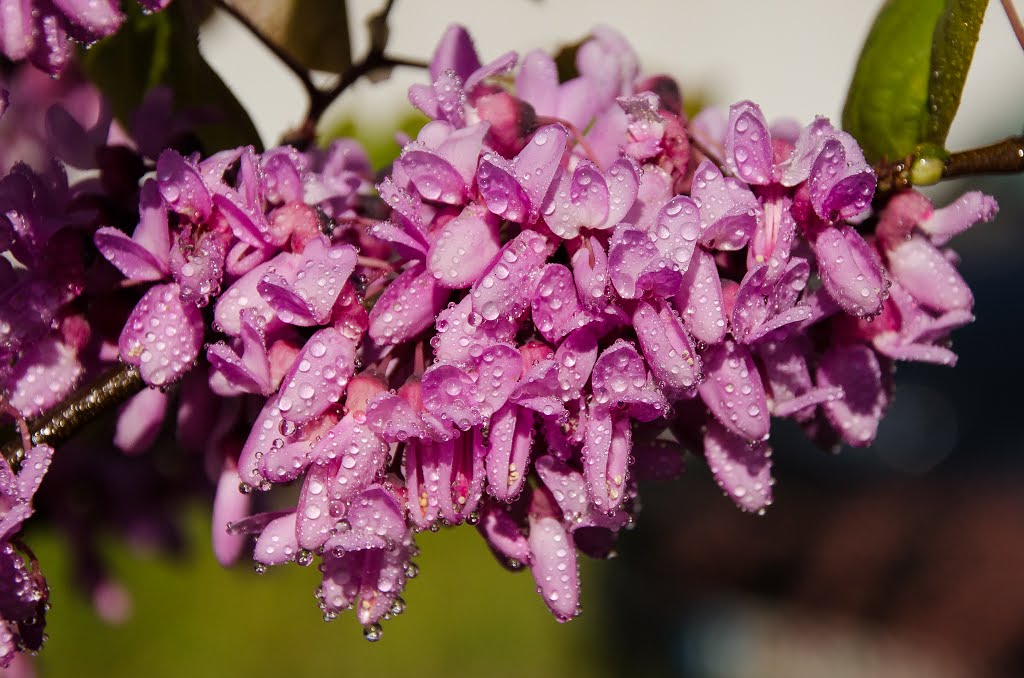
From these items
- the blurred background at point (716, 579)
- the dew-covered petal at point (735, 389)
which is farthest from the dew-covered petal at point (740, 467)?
the blurred background at point (716, 579)

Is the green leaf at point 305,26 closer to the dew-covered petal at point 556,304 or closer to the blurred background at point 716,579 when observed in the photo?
the dew-covered petal at point 556,304

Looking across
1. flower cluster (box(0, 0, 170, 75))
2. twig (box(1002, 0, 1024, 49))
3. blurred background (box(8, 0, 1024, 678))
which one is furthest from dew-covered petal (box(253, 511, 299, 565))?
blurred background (box(8, 0, 1024, 678))

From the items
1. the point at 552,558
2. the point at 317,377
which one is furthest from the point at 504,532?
the point at 317,377

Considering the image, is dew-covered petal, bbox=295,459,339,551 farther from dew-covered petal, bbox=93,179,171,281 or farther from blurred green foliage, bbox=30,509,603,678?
blurred green foliage, bbox=30,509,603,678

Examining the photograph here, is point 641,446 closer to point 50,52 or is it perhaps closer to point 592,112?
point 592,112

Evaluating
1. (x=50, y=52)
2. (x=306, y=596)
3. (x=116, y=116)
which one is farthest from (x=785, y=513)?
(x=50, y=52)

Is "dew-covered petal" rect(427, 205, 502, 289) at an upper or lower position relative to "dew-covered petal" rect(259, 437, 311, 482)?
upper
